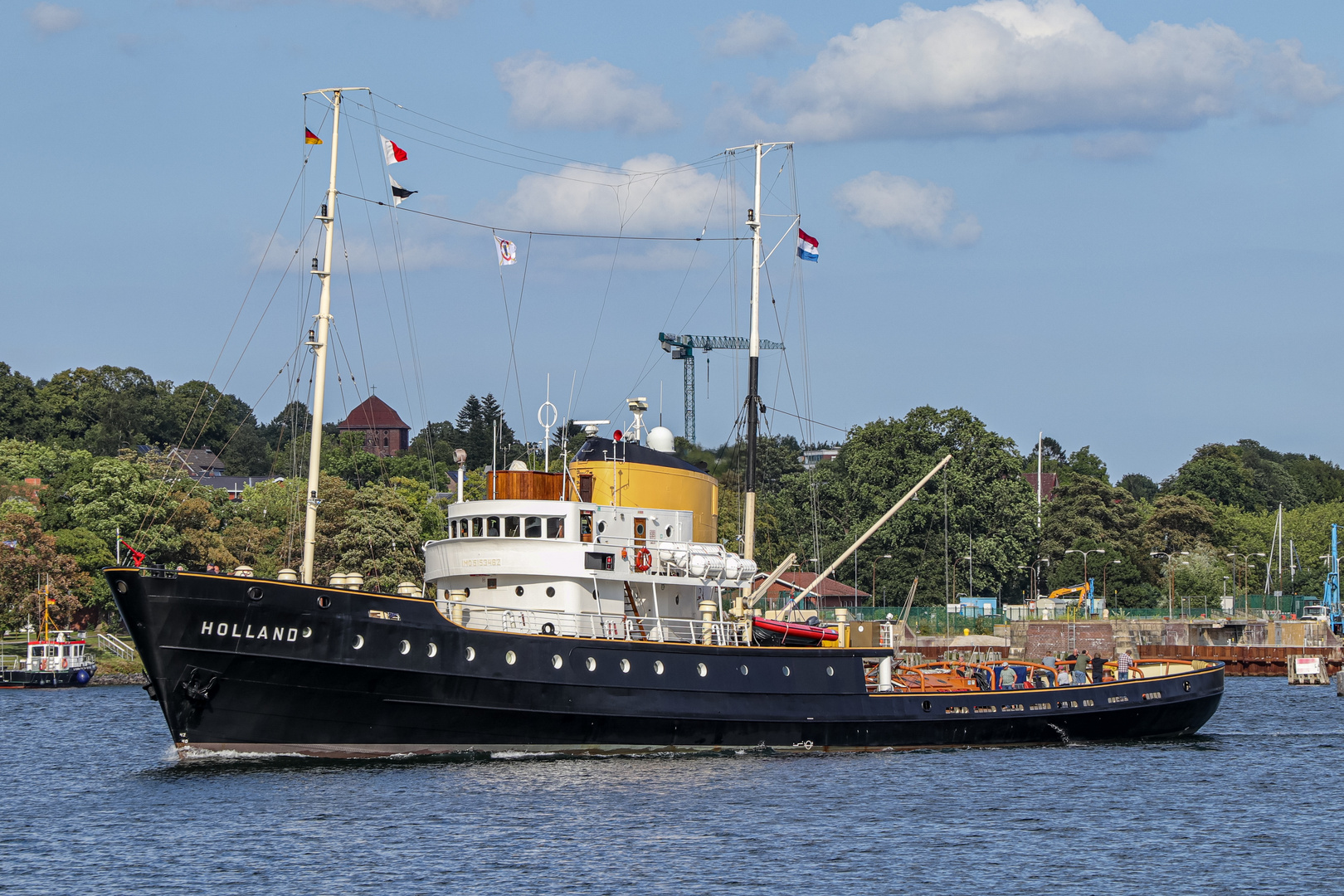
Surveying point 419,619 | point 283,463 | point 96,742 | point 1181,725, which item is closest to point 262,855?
point 419,619

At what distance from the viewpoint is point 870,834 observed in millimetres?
28844

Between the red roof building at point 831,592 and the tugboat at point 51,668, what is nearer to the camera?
the tugboat at point 51,668

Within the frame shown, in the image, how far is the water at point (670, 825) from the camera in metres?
24.9

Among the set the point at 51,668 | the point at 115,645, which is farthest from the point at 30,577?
the point at 51,668

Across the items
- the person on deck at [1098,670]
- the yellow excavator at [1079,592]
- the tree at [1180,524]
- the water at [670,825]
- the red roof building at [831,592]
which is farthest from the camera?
the tree at [1180,524]

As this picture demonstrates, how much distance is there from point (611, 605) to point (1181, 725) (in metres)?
19.6

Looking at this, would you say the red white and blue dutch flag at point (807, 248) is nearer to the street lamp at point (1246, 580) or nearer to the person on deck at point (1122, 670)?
the person on deck at point (1122, 670)

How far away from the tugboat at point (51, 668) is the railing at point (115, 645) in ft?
17.3

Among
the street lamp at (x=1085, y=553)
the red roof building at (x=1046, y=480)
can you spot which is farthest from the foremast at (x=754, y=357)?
the red roof building at (x=1046, y=480)

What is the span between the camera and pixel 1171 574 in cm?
11138

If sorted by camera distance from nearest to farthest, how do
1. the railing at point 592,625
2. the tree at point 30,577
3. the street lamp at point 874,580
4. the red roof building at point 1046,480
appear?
the railing at point 592,625 < the tree at point 30,577 < the street lamp at point 874,580 < the red roof building at point 1046,480

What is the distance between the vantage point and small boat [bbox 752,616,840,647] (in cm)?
3912

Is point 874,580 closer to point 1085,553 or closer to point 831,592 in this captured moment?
point 831,592

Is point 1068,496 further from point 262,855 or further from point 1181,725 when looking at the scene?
point 262,855
